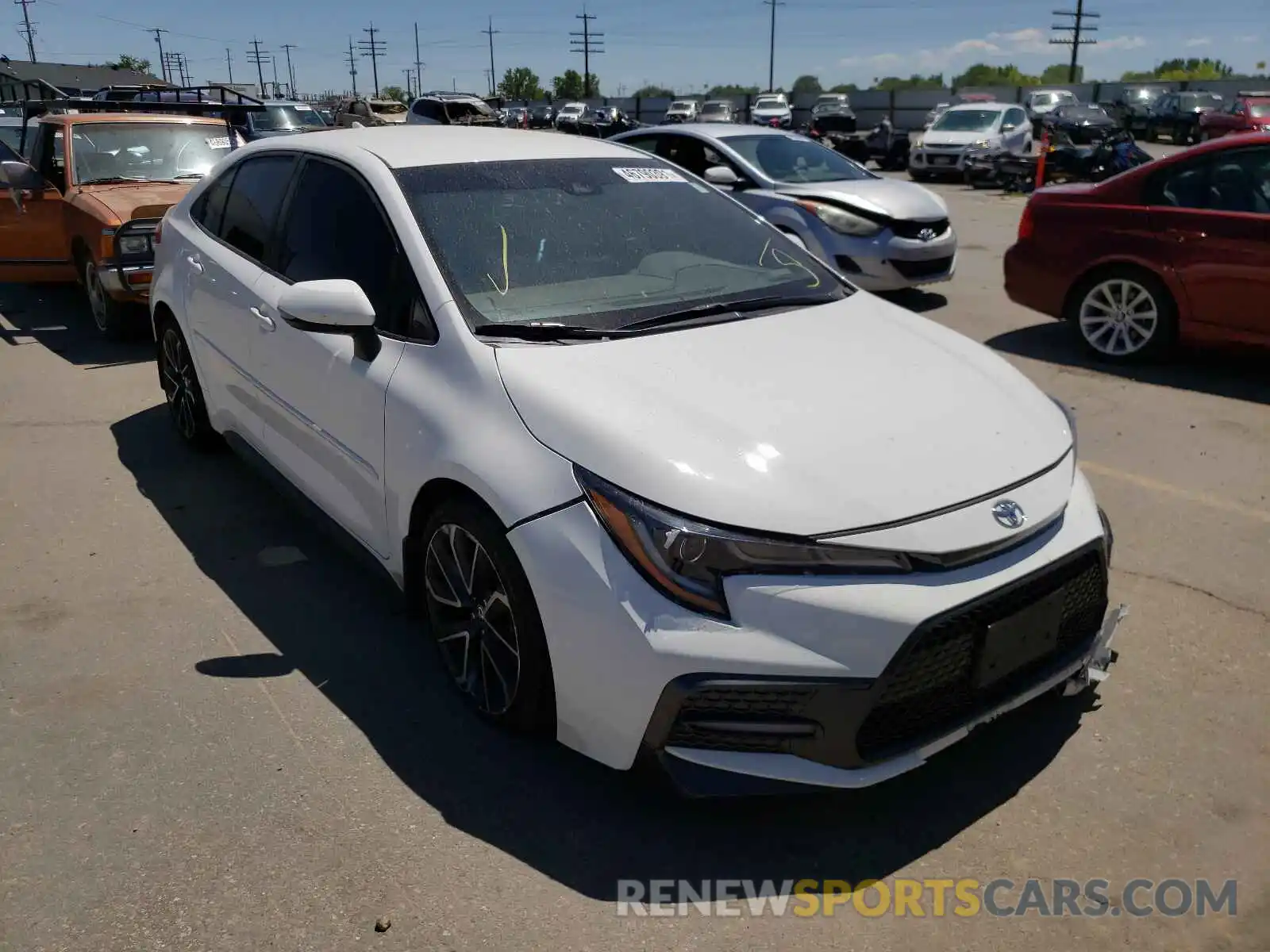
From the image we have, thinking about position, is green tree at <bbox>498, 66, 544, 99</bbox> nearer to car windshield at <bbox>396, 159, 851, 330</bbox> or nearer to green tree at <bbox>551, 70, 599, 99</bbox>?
green tree at <bbox>551, 70, 599, 99</bbox>

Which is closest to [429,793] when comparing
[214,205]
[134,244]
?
[214,205]

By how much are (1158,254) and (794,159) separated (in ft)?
12.7

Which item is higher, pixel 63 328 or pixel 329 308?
pixel 329 308

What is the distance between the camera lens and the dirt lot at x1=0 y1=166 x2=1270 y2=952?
2.45m

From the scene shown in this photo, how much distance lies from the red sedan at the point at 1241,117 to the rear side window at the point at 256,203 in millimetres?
29423

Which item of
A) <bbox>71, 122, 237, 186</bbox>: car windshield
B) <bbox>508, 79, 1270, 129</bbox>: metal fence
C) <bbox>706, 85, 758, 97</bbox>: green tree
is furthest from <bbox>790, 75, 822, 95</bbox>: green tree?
<bbox>71, 122, 237, 186</bbox>: car windshield

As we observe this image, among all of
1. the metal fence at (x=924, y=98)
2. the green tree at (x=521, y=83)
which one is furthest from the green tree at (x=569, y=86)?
the metal fence at (x=924, y=98)

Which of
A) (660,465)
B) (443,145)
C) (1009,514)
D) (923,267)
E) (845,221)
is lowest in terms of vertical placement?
(923,267)

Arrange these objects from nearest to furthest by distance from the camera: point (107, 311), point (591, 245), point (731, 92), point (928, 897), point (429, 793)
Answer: point (928, 897) < point (429, 793) < point (591, 245) < point (107, 311) < point (731, 92)

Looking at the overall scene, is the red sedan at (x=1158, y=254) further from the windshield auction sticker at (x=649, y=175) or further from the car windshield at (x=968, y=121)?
the car windshield at (x=968, y=121)

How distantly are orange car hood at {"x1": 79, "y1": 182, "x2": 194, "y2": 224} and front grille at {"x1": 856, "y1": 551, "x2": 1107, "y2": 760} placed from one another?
22.9 feet

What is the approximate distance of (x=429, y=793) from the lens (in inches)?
113

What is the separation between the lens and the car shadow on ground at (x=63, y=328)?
7.81 metres

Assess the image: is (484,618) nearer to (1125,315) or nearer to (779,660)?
(779,660)
